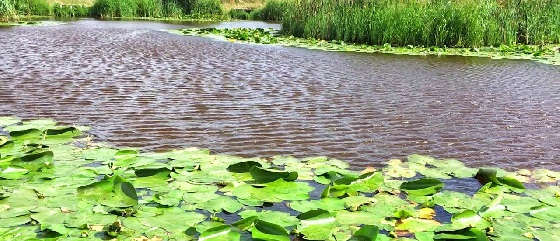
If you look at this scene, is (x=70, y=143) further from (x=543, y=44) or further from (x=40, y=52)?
(x=543, y=44)

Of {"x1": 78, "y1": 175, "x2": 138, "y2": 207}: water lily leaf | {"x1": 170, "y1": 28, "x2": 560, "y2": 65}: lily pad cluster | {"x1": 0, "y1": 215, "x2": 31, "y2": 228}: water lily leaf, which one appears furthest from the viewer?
{"x1": 170, "y1": 28, "x2": 560, "y2": 65}: lily pad cluster

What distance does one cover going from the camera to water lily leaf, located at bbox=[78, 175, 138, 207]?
338 cm

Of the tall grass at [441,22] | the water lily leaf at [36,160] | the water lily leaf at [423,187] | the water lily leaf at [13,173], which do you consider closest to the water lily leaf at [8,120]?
the water lily leaf at [36,160]

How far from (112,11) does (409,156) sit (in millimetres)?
30588

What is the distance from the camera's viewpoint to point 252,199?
142 inches

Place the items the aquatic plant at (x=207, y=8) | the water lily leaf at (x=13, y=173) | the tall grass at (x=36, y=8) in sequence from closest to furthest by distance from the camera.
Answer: the water lily leaf at (x=13, y=173), the tall grass at (x=36, y=8), the aquatic plant at (x=207, y=8)

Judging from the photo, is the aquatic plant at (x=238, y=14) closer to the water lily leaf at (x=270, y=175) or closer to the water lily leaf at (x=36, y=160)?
the water lily leaf at (x=36, y=160)

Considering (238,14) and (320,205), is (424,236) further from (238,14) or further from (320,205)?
(238,14)

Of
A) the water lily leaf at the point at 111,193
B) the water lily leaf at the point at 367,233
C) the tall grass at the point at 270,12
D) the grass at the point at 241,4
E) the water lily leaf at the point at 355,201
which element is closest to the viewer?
the water lily leaf at the point at 367,233

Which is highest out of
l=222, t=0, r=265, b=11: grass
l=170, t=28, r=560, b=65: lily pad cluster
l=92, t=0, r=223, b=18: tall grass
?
l=222, t=0, r=265, b=11: grass

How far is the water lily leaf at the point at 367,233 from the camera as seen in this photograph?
291cm

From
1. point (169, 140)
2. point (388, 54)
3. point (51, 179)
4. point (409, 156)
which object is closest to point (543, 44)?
point (388, 54)

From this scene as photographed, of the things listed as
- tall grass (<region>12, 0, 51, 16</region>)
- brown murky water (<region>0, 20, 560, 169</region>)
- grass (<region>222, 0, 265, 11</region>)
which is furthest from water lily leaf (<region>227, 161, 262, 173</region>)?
grass (<region>222, 0, 265, 11</region>)

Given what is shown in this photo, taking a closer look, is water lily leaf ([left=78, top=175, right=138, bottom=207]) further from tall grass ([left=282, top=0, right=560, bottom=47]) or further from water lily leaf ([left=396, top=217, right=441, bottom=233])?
tall grass ([left=282, top=0, right=560, bottom=47])
